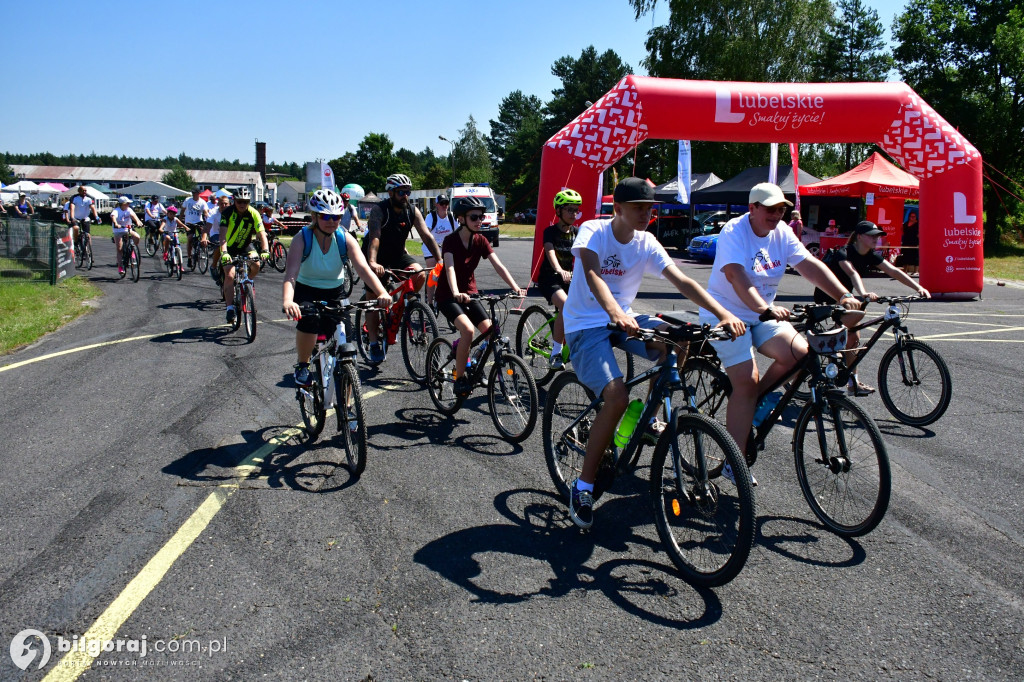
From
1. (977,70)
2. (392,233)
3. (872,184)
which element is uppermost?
(977,70)

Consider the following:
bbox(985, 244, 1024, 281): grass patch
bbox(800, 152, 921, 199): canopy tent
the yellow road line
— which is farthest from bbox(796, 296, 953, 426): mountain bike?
bbox(985, 244, 1024, 281): grass patch

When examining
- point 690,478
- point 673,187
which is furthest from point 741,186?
point 690,478

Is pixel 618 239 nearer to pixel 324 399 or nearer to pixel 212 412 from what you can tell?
pixel 324 399

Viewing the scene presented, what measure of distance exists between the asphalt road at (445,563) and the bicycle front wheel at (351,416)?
0.15 metres

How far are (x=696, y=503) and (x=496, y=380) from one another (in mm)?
2643

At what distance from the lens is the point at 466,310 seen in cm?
683

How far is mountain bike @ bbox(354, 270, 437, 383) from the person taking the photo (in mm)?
8156

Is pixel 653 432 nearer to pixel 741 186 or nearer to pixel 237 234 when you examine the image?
pixel 237 234

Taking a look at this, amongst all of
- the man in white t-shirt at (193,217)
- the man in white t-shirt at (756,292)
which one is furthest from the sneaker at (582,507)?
the man in white t-shirt at (193,217)

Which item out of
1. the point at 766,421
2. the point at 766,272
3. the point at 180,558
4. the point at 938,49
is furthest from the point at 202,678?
the point at 938,49

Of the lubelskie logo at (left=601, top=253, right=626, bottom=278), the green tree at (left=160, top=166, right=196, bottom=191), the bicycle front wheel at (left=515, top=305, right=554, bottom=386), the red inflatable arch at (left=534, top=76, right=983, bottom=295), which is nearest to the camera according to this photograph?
the lubelskie logo at (left=601, top=253, right=626, bottom=278)

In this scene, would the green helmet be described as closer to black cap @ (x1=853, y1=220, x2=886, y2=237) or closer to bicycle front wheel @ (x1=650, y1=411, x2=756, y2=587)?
black cap @ (x1=853, y1=220, x2=886, y2=237)

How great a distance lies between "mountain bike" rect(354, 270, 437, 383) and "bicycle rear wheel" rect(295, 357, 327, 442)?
1.92 m

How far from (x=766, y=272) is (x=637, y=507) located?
1762 mm
